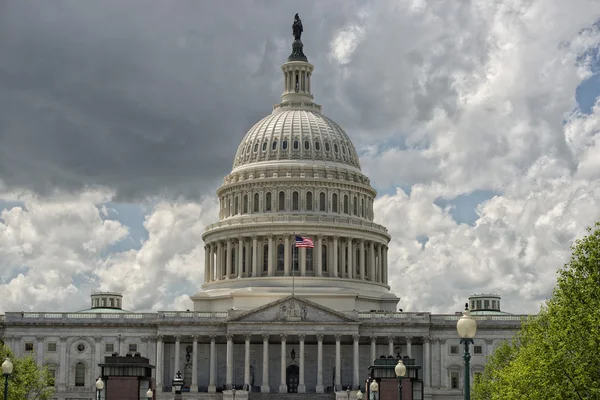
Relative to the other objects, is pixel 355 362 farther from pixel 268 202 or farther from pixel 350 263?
pixel 268 202

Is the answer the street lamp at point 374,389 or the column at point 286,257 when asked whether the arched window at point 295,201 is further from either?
the street lamp at point 374,389

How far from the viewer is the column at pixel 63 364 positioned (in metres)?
164

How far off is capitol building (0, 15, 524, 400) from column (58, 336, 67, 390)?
133mm

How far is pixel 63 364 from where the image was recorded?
165 m

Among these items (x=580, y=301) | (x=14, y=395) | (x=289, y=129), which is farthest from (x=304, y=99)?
(x=580, y=301)

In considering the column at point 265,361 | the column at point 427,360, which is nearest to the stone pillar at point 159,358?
the column at point 265,361

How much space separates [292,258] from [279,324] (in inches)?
675

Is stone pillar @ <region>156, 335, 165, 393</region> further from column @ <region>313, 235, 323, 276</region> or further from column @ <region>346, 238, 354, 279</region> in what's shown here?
column @ <region>346, 238, 354, 279</region>

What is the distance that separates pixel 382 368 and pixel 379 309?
288 ft

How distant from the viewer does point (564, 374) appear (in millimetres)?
72750

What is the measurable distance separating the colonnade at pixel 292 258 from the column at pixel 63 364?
91.2 ft

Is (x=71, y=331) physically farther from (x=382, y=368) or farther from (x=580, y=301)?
(x=580, y=301)

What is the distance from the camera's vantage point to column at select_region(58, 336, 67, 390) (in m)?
164

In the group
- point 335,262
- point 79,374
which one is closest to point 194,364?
point 79,374
